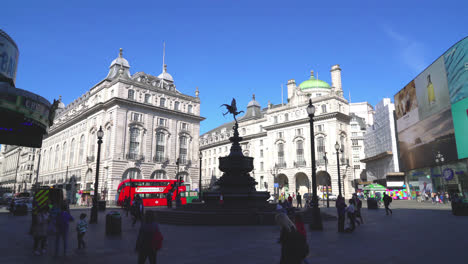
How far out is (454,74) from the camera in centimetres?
4350

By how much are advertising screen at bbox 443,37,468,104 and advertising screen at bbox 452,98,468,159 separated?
1.00 m

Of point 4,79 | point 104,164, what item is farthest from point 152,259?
point 104,164

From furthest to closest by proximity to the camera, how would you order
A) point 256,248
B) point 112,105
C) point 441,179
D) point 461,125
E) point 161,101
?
point 161,101 < point 112,105 < point 441,179 < point 461,125 < point 256,248

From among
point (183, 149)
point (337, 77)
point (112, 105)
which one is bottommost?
point (183, 149)

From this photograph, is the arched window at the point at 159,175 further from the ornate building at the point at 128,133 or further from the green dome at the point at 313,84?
the green dome at the point at 313,84

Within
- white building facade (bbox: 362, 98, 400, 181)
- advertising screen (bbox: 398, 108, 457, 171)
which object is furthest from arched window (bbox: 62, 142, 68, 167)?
advertising screen (bbox: 398, 108, 457, 171)

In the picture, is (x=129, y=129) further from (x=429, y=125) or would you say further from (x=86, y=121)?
(x=429, y=125)

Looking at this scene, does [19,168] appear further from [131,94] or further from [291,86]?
[291,86]

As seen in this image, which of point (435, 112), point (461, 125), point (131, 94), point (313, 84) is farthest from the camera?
point (313, 84)

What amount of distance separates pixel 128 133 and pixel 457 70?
173ft

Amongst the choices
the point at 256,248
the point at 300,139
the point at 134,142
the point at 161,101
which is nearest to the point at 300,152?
the point at 300,139

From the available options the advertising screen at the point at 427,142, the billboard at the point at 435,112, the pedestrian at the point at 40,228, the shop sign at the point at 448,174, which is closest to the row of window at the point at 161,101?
the billboard at the point at 435,112

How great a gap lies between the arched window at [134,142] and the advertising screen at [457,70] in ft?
168

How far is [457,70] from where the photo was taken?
42.8m
